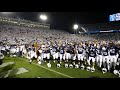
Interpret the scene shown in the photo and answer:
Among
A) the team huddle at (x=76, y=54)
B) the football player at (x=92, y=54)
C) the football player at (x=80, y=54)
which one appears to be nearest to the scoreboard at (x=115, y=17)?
the team huddle at (x=76, y=54)

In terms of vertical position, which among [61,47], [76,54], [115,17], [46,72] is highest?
[115,17]

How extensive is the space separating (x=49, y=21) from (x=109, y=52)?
256 cm

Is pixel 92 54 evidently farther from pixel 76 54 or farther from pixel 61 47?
pixel 61 47

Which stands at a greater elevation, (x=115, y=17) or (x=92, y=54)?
(x=115, y=17)

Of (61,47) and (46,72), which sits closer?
(46,72)

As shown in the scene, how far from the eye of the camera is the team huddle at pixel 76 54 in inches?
307

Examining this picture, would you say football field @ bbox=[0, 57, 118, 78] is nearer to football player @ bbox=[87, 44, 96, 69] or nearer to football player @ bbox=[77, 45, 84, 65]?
football player @ bbox=[87, 44, 96, 69]

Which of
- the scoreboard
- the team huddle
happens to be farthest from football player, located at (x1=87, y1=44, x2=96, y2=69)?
the scoreboard

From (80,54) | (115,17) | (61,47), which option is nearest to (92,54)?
(80,54)

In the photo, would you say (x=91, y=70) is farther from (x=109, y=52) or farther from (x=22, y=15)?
(x=22, y=15)

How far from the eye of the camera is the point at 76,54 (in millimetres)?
8539

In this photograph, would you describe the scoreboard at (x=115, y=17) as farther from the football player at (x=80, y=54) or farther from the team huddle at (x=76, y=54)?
the football player at (x=80, y=54)
